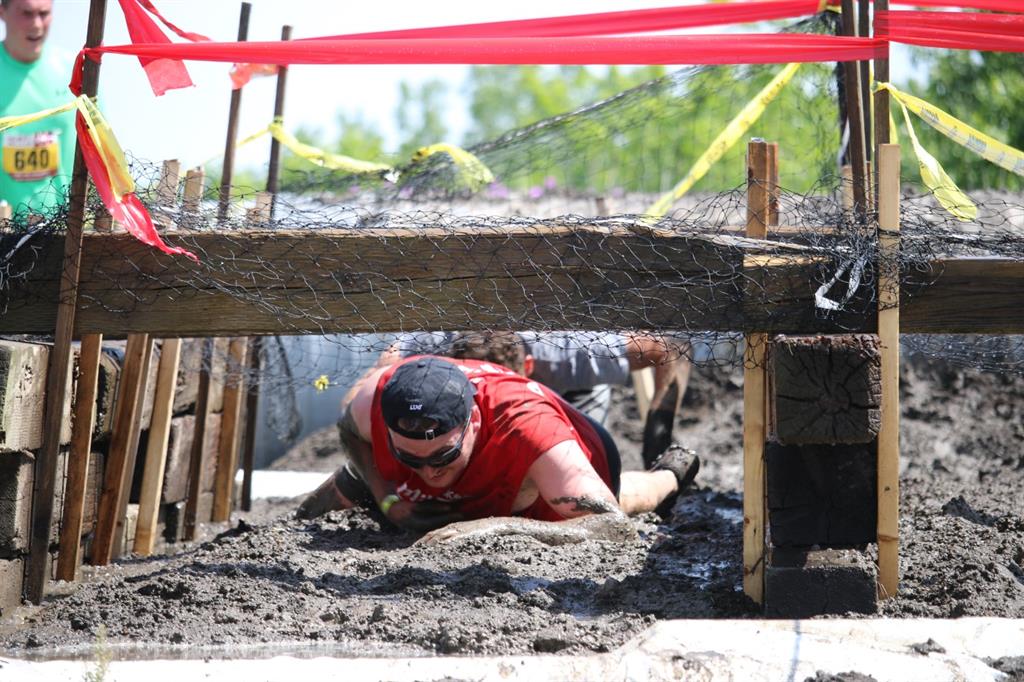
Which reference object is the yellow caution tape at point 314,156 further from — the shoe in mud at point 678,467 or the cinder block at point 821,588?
the cinder block at point 821,588

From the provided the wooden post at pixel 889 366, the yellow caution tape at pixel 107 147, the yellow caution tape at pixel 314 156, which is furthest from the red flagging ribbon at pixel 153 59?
the wooden post at pixel 889 366

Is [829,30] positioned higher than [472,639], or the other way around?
[829,30]

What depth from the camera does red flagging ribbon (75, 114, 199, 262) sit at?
355cm

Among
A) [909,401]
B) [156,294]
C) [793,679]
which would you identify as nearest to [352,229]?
[156,294]

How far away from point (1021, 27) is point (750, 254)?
1726mm

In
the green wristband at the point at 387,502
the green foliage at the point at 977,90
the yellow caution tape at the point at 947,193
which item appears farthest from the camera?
the green foliage at the point at 977,90

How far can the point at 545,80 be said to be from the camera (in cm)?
4481

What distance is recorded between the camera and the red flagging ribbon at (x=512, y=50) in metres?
3.90

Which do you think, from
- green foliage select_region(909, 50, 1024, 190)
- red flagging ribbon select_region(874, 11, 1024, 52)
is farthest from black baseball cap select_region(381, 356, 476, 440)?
green foliage select_region(909, 50, 1024, 190)

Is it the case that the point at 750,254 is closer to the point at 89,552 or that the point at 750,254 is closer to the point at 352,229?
the point at 352,229

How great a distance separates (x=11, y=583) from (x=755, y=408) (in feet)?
8.28

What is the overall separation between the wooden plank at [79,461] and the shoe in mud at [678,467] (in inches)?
112

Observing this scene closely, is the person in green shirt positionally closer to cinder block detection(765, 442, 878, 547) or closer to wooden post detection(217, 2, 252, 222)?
wooden post detection(217, 2, 252, 222)

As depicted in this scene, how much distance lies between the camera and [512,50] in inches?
155
